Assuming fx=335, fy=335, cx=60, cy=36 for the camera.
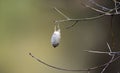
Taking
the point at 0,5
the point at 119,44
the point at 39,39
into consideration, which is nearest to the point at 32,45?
the point at 39,39

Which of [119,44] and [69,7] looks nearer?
[119,44]

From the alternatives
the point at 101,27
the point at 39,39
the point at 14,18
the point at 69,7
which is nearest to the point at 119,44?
the point at 101,27

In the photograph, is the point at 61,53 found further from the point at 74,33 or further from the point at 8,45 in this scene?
the point at 8,45

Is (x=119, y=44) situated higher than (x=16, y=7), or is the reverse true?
(x=16, y=7)

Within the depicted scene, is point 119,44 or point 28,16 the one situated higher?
point 28,16

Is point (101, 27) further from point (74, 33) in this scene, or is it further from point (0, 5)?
point (0, 5)
